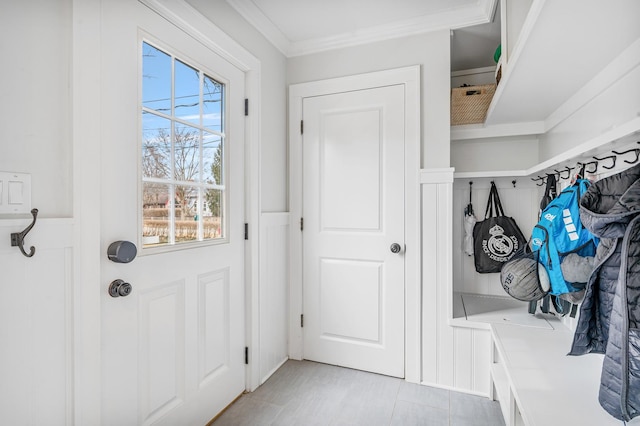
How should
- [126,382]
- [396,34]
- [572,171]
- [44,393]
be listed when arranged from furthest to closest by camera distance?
[396,34]
[572,171]
[126,382]
[44,393]

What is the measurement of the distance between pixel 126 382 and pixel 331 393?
3.92 ft

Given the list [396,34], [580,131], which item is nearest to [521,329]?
[580,131]

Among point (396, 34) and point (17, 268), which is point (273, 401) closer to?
point (17, 268)

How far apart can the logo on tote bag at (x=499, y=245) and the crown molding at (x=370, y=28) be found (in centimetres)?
139

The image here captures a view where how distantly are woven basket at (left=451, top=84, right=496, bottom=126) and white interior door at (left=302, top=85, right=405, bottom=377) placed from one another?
1.37 feet

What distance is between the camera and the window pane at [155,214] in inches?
57.6

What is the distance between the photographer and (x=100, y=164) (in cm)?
124

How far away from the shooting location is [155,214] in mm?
1516

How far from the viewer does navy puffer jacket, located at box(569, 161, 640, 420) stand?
909 mm

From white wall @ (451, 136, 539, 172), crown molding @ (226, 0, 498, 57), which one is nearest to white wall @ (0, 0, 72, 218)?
crown molding @ (226, 0, 498, 57)

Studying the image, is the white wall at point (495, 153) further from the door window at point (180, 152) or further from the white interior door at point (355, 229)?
the door window at point (180, 152)

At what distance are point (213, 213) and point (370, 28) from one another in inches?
62.4

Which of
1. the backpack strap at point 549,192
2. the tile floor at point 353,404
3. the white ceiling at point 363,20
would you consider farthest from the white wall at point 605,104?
the tile floor at point 353,404

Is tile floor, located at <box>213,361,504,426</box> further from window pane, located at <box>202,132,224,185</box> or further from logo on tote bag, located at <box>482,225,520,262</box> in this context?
window pane, located at <box>202,132,224,185</box>
